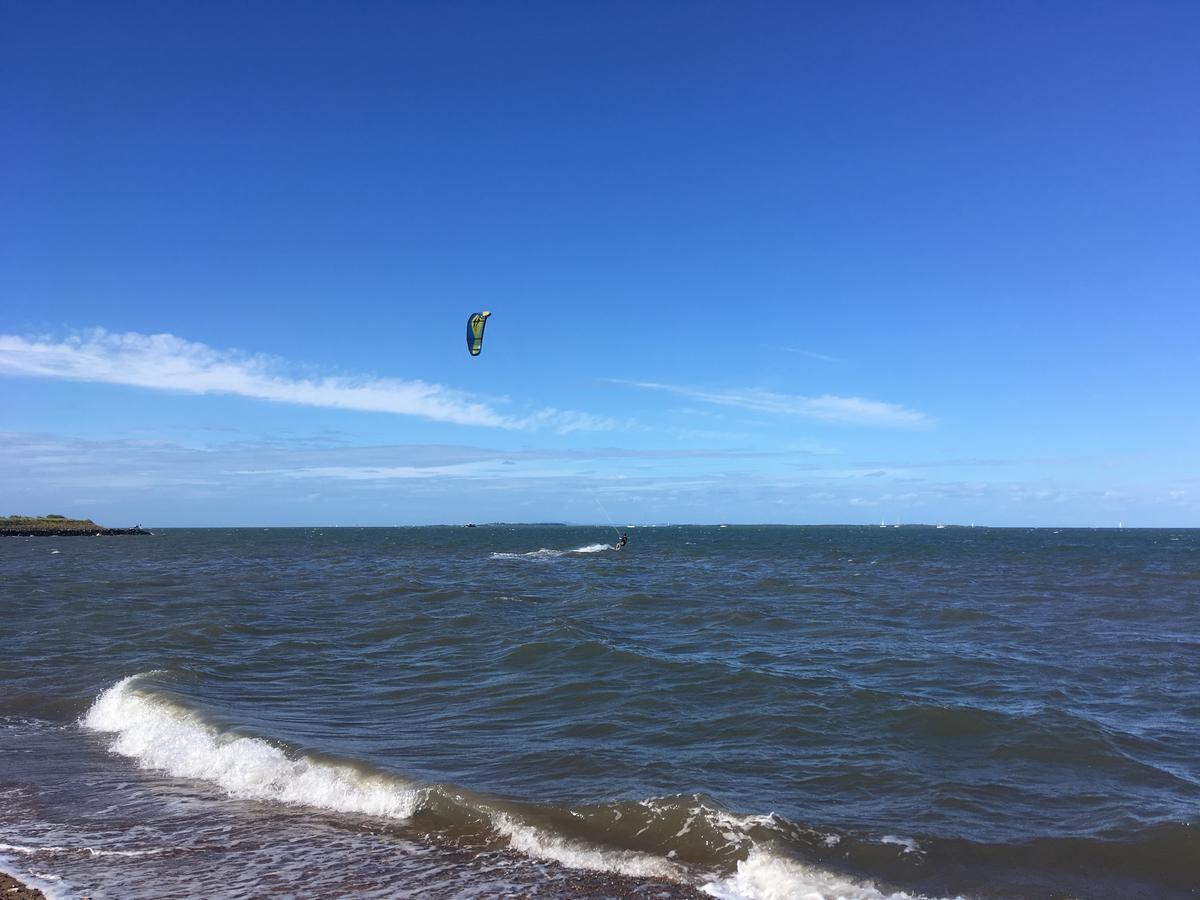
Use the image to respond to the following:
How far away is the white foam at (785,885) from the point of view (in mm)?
7156

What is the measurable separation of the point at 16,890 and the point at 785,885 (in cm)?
623

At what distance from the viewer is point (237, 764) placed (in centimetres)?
1062

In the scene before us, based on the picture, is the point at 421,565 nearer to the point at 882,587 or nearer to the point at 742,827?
the point at 882,587

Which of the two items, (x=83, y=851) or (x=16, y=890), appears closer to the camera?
(x=16, y=890)

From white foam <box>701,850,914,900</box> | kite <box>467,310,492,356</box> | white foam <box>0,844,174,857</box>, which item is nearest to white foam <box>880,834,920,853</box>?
white foam <box>701,850,914,900</box>

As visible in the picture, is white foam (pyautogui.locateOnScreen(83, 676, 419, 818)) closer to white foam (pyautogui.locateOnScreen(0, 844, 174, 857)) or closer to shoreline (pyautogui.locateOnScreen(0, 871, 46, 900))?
white foam (pyautogui.locateOnScreen(0, 844, 174, 857))

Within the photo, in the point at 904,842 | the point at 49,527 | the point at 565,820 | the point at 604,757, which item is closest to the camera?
the point at 904,842

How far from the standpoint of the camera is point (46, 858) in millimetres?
7406

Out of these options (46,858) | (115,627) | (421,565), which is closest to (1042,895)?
(46,858)

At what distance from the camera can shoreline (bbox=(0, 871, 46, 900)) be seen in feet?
21.2

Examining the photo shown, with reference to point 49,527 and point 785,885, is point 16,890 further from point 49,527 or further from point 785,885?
point 49,527

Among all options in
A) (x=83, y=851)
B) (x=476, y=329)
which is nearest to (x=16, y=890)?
(x=83, y=851)

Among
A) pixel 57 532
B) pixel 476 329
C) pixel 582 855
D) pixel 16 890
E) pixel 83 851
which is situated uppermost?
pixel 476 329

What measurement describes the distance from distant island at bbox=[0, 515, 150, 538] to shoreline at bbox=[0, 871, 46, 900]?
149651 mm
